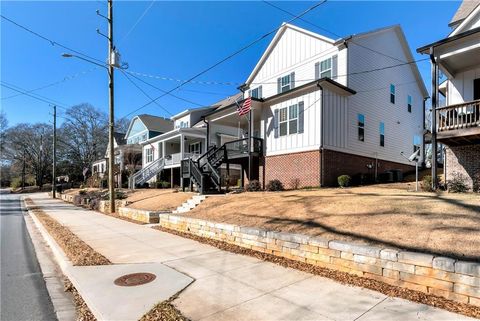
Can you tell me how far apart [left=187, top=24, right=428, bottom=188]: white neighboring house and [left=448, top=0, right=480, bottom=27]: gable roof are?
12.3ft

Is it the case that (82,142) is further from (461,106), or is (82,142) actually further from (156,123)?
(461,106)

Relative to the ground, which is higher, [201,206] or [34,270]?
[201,206]

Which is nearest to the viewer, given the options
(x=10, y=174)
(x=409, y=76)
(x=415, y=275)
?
(x=415, y=275)

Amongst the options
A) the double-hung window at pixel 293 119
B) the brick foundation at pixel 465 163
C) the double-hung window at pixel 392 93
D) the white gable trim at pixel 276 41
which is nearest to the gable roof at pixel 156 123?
the white gable trim at pixel 276 41

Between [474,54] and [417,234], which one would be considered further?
[474,54]

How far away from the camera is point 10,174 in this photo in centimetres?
7900

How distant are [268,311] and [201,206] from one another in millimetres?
8248

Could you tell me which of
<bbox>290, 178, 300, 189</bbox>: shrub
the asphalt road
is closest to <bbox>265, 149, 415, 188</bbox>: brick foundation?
<bbox>290, 178, 300, 189</bbox>: shrub

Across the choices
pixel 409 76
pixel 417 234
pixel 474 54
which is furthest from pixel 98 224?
pixel 409 76

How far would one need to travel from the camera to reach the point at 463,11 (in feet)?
51.5

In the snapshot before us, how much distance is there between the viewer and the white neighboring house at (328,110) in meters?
15.4

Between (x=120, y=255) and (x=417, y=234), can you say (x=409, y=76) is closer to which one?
(x=417, y=234)

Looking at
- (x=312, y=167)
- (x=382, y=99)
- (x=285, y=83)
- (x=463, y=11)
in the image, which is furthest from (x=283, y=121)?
(x=463, y=11)

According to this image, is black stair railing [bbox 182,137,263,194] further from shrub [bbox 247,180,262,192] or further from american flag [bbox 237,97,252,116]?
shrub [bbox 247,180,262,192]
